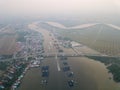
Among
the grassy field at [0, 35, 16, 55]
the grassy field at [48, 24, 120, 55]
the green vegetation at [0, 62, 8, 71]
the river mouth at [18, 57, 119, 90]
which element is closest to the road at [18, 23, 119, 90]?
the river mouth at [18, 57, 119, 90]

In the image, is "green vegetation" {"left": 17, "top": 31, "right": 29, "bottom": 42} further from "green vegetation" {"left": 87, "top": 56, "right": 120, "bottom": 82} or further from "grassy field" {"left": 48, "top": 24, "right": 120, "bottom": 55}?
"green vegetation" {"left": 87, "top": 56, "right": 120, "bottom": 82}

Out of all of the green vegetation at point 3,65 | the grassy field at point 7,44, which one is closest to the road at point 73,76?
the green vegetation at point 3,65

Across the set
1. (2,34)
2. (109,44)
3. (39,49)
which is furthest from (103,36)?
(2,34)

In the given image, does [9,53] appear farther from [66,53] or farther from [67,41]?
[67,41]

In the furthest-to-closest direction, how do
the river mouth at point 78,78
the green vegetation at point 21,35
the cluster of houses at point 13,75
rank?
the green vegetation at point 21,35
the cluster of houses at point 13,75
the river mouth at point 78,78

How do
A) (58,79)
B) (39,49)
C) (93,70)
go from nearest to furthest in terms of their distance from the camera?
1. (58,79)
2. (93,70)
3. (39,49)

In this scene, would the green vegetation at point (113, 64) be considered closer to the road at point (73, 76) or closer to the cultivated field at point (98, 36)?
the road at point (73, 76)

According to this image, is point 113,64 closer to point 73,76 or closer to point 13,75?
point 73,76
